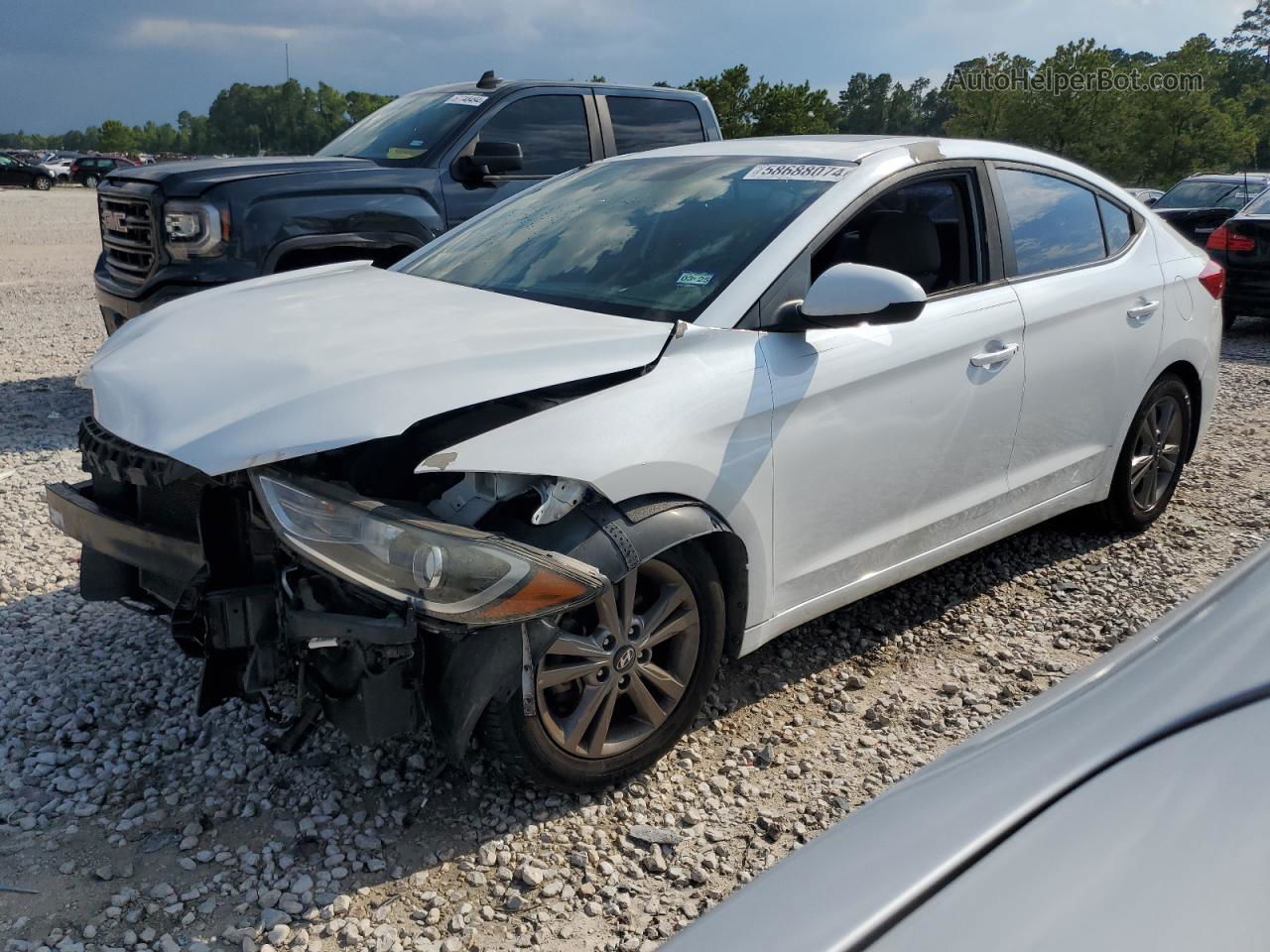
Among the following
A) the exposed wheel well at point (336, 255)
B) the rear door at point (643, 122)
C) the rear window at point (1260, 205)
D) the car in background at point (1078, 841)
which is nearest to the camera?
the car in background at point (1078, 841)

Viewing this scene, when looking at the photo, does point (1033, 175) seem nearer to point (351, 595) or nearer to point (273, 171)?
point (351, 595)

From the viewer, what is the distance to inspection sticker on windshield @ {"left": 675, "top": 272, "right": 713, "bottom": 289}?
10.2 feet

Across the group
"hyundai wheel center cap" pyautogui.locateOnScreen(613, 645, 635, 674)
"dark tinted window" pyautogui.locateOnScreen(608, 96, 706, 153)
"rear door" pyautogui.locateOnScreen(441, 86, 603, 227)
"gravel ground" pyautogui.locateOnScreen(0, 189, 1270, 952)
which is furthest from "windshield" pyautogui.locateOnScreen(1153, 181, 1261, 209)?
"hyundai wheel center cap" pyautogui.locateOnScreen(613, 645, 635, 674)

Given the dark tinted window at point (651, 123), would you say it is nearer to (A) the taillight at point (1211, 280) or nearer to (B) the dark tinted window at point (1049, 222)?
(B) the dark tinted window at point (1049, 222)

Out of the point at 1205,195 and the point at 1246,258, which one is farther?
the point at 1205,195

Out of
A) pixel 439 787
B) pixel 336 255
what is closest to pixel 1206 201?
pixel 336 255

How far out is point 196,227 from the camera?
5.85 metres

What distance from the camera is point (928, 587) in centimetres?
427

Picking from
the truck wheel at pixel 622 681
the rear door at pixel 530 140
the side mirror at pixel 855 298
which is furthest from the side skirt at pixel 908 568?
the rear door at pixel 530 140

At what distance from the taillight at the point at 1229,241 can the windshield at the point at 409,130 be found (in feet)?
25.3

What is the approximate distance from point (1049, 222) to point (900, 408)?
1.34 metres

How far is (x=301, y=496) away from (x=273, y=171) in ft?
13.9

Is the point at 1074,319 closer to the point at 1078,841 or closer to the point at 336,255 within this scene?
the point at 1078,841

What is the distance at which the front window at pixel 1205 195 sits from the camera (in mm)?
14383
